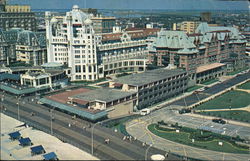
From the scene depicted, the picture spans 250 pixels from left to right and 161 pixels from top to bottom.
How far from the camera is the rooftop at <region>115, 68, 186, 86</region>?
431 ft

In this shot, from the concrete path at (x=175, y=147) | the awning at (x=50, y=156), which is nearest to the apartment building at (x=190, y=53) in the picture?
the concrete path at (x=175, y=147)

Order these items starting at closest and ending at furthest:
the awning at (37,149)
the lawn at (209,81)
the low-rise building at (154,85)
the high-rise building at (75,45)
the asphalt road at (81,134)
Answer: the asphalt road at (81,134) < the awning at (37,149) < the low-rise building at (154,85) < the high-rise building at (75,45) < the lawn at (209,81)

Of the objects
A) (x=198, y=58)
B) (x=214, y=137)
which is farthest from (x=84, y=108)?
(x=198, y=58)

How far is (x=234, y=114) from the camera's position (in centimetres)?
12325

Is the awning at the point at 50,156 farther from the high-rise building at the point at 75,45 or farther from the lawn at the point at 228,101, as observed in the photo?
the high-rise building at the point at 75,45

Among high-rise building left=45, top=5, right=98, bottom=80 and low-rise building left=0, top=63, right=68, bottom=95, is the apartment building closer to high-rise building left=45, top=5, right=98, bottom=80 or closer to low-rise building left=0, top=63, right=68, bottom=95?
high-rise building left=45, top=5, right=98, bottom=80

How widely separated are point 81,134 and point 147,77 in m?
54.8

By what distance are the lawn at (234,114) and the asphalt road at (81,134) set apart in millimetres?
45388

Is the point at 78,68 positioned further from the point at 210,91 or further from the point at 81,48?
the point at 210,91

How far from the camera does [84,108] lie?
11344 cm

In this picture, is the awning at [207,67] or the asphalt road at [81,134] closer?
the asphalt road at [81,134]

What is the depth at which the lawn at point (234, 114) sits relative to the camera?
388ft

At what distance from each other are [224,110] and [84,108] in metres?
55.2

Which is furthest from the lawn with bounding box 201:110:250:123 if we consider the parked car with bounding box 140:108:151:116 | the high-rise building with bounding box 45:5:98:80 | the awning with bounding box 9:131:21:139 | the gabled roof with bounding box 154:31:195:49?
the high-rise building with bounding box 45:5:98:80
